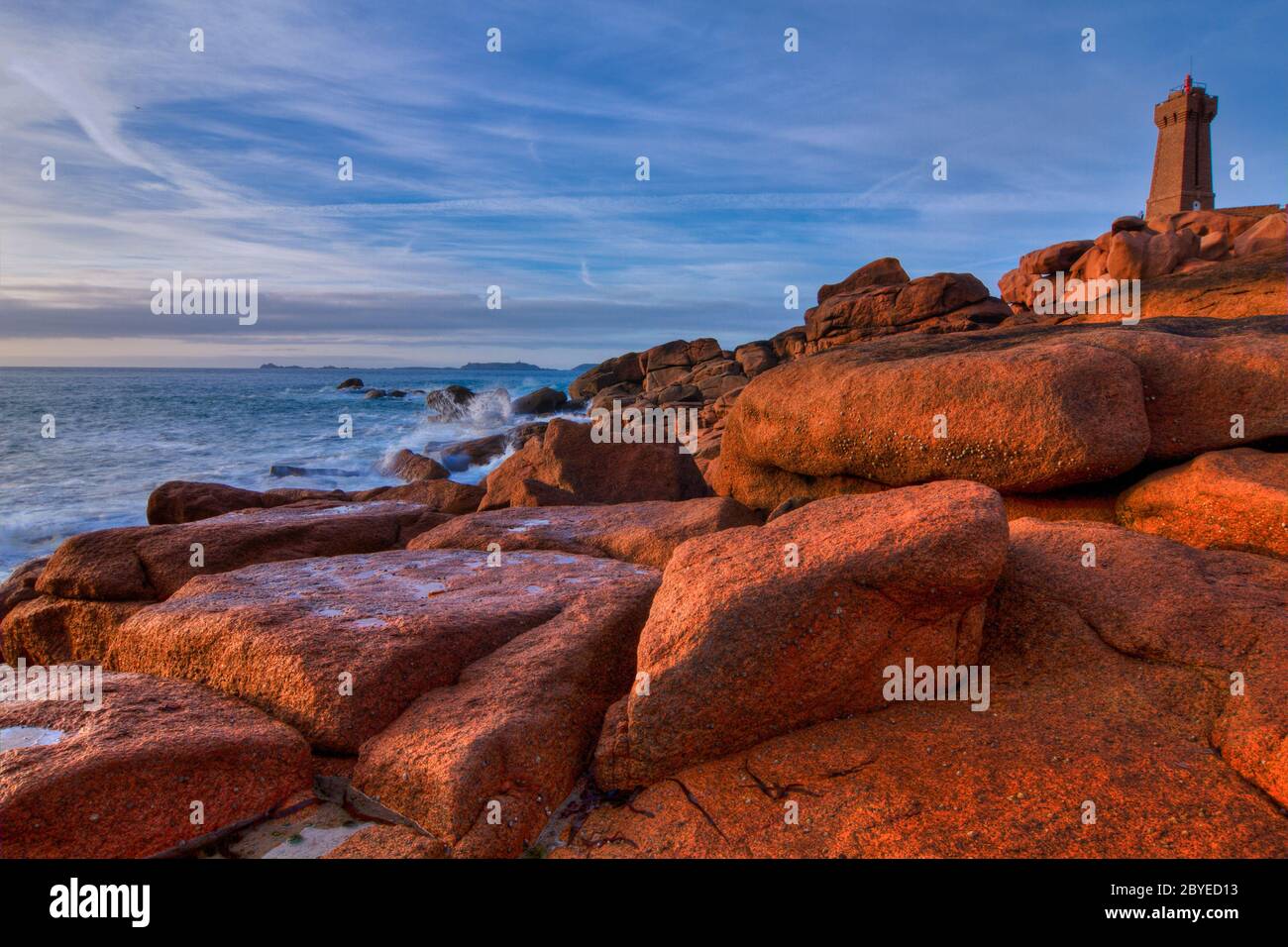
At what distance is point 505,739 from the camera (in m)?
3.03

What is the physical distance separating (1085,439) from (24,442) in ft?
116

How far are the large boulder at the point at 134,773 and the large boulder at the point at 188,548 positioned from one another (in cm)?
228

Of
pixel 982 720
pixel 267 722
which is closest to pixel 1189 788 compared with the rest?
pixel 982 720

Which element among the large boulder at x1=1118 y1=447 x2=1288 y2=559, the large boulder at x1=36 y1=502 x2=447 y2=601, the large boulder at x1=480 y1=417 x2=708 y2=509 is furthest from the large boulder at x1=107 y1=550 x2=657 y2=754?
the large boulder at x1=480 y1=417 x2=708 y2=509

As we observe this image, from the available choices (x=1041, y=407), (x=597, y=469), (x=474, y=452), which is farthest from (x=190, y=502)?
(x=474, y=452)

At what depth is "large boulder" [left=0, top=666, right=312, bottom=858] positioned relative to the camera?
2713 millimetres

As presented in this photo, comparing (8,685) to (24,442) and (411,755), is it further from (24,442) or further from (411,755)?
(24,442)

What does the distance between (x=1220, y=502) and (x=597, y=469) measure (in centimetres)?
599

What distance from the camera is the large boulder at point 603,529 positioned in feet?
19.4

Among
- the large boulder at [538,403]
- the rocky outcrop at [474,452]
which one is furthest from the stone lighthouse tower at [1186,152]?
the rocky outcrop at [474,452]

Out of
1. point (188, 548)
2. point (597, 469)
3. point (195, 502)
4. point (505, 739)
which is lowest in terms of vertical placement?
point (505, 739)

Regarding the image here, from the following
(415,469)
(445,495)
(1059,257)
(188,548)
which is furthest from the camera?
(1059,257)

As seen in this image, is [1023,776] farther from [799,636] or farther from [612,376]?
[612,376]

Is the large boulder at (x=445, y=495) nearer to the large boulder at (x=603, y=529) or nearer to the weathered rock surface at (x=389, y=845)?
the large boulder at (x=603, y=529)
